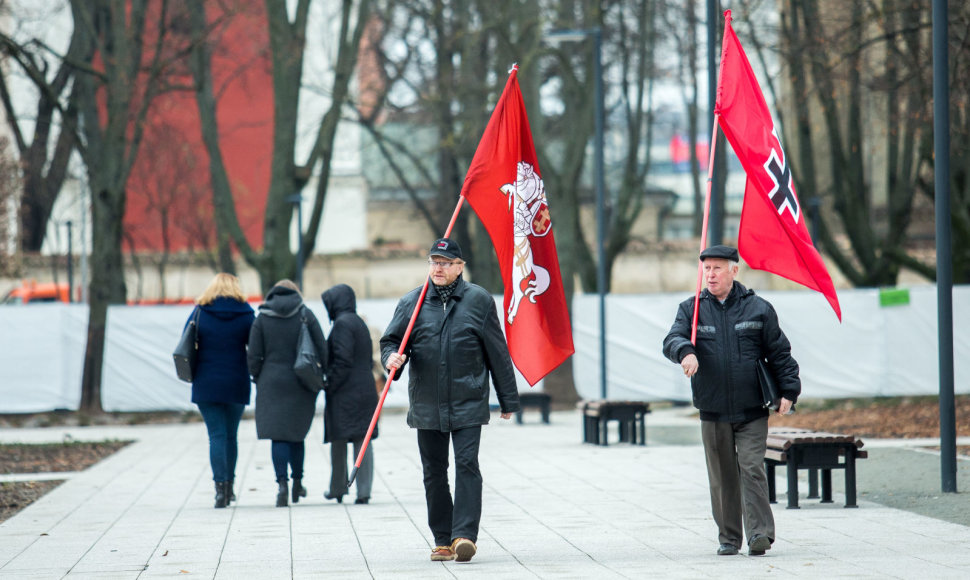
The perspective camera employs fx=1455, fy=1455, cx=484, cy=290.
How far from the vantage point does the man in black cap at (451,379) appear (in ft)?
27.8

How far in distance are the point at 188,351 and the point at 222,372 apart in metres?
0.32

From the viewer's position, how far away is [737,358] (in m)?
8.43

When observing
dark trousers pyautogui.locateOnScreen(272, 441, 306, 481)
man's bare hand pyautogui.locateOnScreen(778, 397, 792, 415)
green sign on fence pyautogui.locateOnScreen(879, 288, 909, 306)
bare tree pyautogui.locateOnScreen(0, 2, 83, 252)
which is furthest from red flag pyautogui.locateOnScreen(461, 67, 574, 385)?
green sign on fence pyautogui.locateOnScreen(879, 288, 909, 306)

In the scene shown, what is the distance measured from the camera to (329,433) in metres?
11.8

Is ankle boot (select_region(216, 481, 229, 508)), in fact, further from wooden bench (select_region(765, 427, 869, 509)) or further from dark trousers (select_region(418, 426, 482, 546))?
wooden bench (select_region(765, 427, 869, 509))

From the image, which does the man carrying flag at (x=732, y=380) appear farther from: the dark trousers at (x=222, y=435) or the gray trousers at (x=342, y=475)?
the dark trousers at (x=222, y=435)

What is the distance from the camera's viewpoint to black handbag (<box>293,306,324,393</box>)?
11523 mm

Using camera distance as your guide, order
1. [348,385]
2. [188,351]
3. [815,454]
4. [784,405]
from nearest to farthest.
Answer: [784,405], [815,454], [188,351], [348,385]

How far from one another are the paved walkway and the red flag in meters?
1.29

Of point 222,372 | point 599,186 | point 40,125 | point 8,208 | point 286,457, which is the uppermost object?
point 40,125

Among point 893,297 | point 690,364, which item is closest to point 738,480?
→ point 690,364

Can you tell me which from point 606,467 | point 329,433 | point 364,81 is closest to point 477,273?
point 364,81

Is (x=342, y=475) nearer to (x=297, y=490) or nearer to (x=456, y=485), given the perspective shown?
(x=297, y=490)

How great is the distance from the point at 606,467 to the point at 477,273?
17.7 metres
